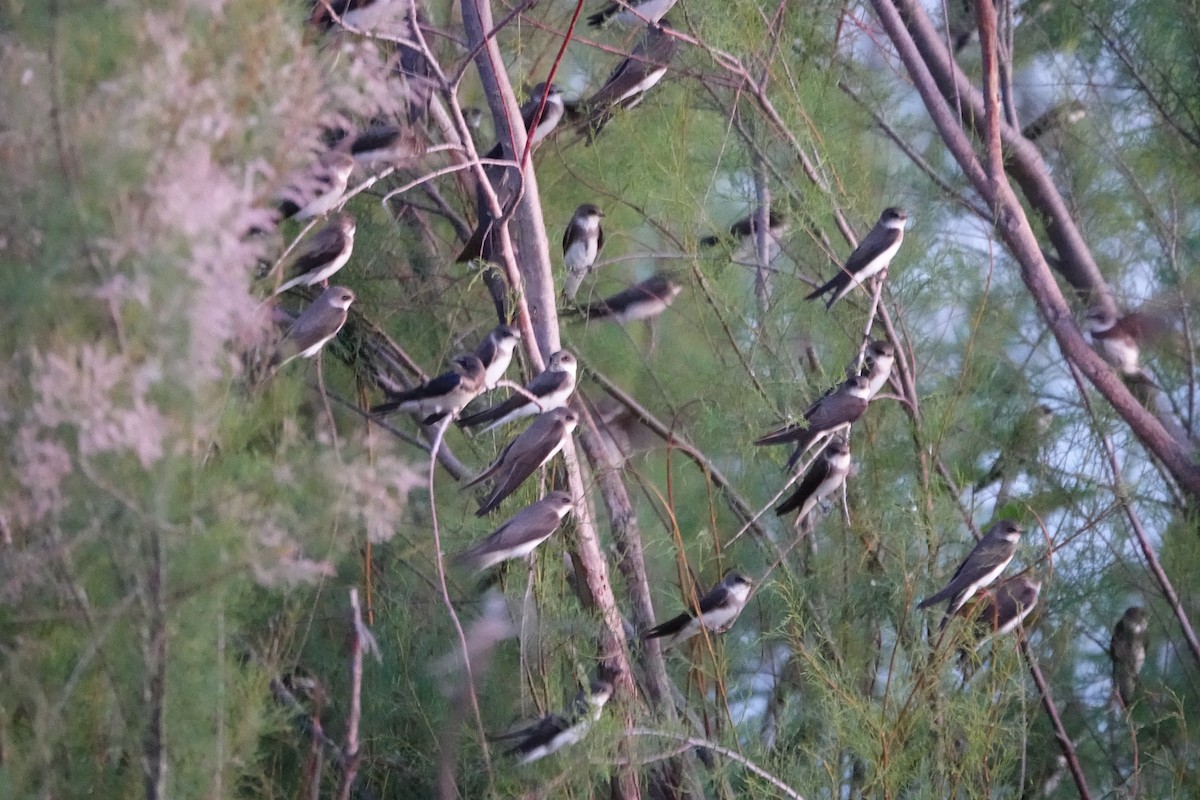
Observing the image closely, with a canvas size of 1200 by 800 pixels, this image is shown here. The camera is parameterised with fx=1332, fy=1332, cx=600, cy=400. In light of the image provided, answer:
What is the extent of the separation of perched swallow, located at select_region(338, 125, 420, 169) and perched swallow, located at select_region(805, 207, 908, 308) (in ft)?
3.12

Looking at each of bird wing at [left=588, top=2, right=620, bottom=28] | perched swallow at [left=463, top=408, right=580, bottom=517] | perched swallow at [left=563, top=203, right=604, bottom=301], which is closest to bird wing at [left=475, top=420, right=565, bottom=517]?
perched swallow at [left=463, top=408, right=580, bottom=517]

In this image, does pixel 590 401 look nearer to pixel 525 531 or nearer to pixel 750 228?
pixel 750 228

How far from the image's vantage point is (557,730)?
249 centimetres

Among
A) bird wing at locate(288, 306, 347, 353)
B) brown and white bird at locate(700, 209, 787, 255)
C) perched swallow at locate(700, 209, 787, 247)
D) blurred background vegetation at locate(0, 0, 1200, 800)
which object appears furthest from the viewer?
perched swallow at locate(700, 209, 787, 247)

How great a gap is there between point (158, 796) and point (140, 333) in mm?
511

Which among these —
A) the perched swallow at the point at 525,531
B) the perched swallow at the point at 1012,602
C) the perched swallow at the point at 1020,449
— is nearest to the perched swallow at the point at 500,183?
the perched swallow at the point at 525,531

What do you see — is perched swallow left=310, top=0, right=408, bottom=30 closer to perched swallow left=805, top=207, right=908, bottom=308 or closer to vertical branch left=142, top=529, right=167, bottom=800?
perched swallow left=805, top=207, right=908, bottom=308

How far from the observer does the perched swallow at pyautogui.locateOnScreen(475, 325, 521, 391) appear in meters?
2.69

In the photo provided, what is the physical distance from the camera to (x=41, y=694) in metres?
1.43

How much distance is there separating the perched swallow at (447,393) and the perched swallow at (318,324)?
0.21 m

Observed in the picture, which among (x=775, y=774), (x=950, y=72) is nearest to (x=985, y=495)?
(x=950, y=72)

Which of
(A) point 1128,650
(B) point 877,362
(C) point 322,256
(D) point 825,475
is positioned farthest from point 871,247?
(A) point 1128,650

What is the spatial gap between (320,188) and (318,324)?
A: 3.37ft

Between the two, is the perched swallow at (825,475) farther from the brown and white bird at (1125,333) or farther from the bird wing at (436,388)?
the brown and white bird at (1125,333)
